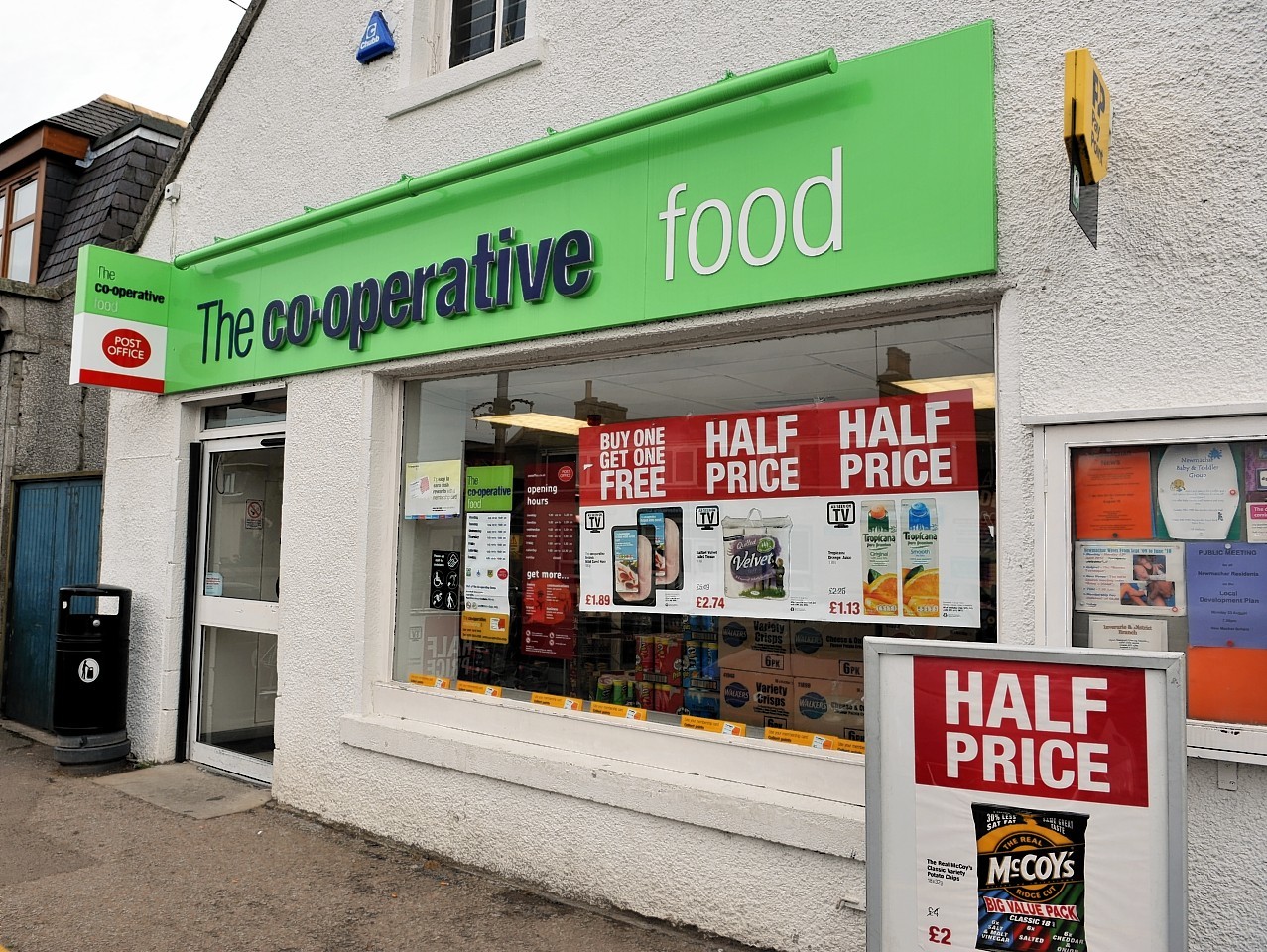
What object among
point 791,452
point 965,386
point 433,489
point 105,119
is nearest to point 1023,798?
point 965,386

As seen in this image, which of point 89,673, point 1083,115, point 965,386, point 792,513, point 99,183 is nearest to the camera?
point 1083,115

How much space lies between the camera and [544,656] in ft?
16.4

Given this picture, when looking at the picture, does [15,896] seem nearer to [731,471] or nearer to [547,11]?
[731,471]

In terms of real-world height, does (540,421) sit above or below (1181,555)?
above

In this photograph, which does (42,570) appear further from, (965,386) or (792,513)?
(965,386)

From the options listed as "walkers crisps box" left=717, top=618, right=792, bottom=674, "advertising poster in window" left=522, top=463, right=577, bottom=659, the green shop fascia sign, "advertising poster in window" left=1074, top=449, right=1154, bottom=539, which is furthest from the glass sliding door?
"advertising poster in window" left=1074, top=449, right=1154, bottom=539

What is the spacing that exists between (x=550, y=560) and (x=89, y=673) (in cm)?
388

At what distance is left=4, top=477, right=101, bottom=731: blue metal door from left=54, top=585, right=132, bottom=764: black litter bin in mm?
969

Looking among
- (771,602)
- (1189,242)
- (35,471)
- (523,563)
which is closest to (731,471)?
(771,602)

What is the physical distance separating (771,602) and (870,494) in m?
0.65

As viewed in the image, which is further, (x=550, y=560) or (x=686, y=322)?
(x=550, y=560)

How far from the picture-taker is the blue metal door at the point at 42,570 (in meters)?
7.78

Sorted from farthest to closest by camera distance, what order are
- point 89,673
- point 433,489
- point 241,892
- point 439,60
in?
point 89,673, point 439,60, point 433,489, point 241,892

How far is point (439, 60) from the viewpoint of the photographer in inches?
231
